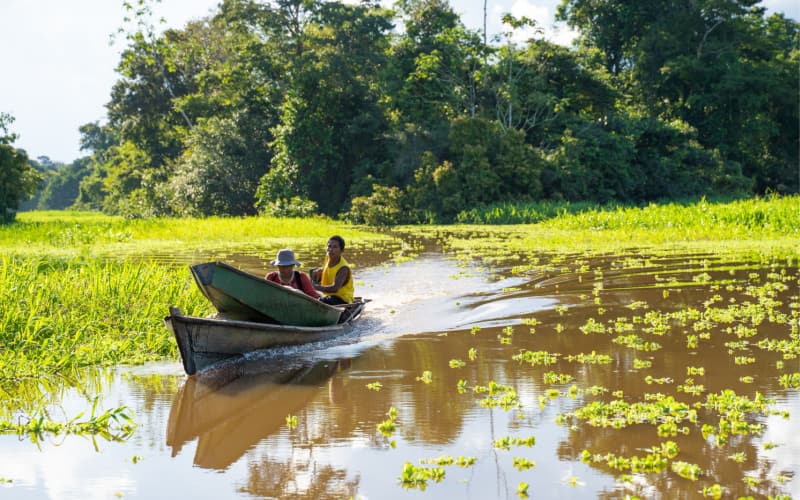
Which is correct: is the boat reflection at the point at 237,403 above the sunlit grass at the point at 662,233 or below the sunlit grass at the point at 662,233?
below

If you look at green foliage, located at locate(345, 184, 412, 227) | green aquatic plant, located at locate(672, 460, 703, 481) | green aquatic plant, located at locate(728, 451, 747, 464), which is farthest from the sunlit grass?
green aquatic plant, located at locate(672, 460, 703, 481)

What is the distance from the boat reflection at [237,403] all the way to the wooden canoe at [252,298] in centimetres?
53

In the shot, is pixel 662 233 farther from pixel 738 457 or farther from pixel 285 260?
pixel 738 457

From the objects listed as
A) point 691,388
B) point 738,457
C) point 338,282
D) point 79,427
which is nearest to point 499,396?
point 691,388

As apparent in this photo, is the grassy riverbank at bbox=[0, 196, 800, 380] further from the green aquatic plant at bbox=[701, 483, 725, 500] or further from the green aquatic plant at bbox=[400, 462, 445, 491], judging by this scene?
the green aquatic plant at bbox=[701, 483, 725, 500]

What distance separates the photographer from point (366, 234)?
2684 centimetres

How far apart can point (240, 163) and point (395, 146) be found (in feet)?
27.4

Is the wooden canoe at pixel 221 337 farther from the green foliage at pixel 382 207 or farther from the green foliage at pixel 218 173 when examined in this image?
the green foliage at pixel 218 173

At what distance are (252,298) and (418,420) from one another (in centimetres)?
293

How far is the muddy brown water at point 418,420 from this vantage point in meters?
5.01

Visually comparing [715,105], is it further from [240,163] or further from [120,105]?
[120,105]

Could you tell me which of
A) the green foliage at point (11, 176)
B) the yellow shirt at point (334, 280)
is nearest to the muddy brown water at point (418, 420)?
the yellow shirt at point (334, 280)

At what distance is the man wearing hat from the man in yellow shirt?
28.8 inches

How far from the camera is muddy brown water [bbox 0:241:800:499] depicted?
197 inches
